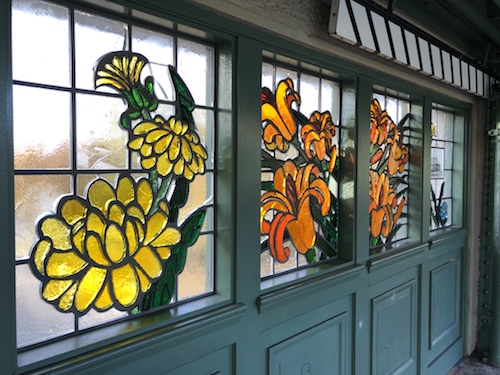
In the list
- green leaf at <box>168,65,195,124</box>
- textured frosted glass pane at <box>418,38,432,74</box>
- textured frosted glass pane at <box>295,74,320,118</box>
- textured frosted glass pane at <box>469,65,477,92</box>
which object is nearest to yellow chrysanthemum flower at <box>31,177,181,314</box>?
green leaf at <box>168,65,195,124</box>

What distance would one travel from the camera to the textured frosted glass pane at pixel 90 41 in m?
1.53

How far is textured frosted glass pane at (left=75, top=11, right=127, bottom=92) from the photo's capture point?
1.53m

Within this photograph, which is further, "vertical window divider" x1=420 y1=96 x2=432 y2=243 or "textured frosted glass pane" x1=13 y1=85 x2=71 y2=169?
"vertical window divider" x1=420 y1=96 x2=432 y2=243

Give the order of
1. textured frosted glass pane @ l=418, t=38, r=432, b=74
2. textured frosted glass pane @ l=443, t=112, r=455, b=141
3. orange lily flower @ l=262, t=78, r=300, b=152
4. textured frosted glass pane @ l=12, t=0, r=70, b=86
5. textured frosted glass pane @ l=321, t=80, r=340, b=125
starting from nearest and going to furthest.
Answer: textured frosted glass pane @ l=12, t=0, r=70, b=86, orange lily flower @ l=262, t=78, r=300, b=152, textured frosted glass pane @ l=321, t=80, r=340, b=125, textured frosted glass pane @ l=418, t=38, r=432, b=74, textured frosted glass pane @ l=443, t=112, r=455, b=141

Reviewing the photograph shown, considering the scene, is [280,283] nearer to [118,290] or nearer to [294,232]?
[294,232]

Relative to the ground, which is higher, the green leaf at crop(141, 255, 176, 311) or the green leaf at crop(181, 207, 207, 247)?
the green leaf at crop(181, 207, 207, 247)

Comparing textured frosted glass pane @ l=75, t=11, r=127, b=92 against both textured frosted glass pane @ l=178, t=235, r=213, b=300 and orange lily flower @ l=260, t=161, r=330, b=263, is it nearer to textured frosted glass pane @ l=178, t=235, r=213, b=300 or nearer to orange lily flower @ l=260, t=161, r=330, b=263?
textured frosted glass pane @ l=178, t=235, r=213, b=300

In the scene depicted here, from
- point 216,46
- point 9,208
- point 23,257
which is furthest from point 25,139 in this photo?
point 216,46

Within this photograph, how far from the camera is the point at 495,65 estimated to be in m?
4.25

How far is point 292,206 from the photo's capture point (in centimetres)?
241

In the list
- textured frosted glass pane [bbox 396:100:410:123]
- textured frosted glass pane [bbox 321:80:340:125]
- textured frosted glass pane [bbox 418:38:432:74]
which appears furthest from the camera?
textured frosted glass pane [bbox 396:100:410:123]

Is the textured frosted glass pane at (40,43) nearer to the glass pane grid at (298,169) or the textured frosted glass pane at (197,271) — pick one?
the textured frosted glass pane at (197,271)

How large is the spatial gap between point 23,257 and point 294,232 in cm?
141

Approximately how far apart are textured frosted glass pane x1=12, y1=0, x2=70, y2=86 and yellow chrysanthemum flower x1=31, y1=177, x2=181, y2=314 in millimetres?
406
